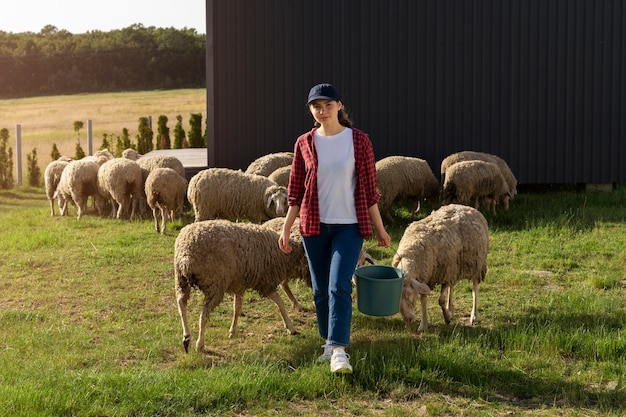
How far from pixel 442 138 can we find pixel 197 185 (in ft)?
19.6

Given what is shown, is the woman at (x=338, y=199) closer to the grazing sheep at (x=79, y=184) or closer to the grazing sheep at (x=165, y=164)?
the grazing sheep at (x=165, y=164)

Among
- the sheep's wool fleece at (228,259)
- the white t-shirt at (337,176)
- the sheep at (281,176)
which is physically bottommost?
the sheep's wool fleece at (228,259)

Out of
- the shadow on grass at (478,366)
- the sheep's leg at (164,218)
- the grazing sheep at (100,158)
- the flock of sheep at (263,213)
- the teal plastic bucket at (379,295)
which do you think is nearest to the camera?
the shadow on grass at (478,366)

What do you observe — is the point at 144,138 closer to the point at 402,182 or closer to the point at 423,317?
the point at 402,182

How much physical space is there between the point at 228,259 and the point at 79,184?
8.81m

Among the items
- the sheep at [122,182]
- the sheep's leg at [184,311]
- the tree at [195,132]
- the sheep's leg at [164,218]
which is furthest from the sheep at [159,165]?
the tree at [195,132]

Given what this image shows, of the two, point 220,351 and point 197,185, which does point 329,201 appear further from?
point 197,185

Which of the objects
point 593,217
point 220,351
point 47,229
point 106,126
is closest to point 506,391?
point 220,351

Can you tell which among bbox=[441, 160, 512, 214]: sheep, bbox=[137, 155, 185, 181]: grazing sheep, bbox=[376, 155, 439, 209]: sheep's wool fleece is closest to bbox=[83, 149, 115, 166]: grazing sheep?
bbox=[137, 155, 185, 181]: grazing sheep

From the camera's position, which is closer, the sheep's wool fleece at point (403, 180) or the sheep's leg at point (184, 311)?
the sheep's leg at point (184, 311)

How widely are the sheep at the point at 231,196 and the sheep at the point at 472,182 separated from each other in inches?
124

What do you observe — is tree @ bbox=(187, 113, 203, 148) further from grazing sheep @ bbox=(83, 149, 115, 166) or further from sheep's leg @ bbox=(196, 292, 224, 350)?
sheep's leg @ bbox=(196, 292, 224, 350)

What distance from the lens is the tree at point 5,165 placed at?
20.0m

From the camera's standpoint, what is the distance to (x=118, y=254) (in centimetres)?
1073
